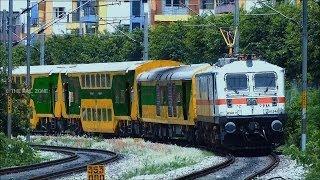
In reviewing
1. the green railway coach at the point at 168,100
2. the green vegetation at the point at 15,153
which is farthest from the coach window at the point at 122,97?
the green vegetation at the point at 15,153

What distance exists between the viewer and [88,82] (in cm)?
5397

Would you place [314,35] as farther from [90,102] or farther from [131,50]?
[131,50]

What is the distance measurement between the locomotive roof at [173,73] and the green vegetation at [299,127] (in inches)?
131

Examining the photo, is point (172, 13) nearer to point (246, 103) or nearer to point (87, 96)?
point (87, 96)

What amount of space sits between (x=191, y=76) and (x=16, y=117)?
6.68 m

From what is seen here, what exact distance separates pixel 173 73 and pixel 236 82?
7100 mm

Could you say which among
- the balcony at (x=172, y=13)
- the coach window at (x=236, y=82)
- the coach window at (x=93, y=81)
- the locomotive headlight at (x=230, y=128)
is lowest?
the locomotive headlight at (x=230, y=128)

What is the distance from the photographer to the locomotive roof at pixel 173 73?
40875mm

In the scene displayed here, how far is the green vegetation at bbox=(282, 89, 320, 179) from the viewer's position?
23547mm

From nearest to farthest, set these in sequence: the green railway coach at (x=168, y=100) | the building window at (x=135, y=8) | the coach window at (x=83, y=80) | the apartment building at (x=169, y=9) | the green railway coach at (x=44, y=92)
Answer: the green railway coach at (x=168, y=100), the coach window at (x=83, y=80), the green railway coach at (x=44, y=92), the apartment building at (x=169, y=9), the building window at (x=135, y=8)

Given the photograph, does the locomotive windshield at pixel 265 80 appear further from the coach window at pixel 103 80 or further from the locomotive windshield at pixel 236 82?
the coach window at pixel 103 80

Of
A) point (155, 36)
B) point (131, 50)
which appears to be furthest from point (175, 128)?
point (131, 50)

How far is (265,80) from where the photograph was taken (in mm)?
36656

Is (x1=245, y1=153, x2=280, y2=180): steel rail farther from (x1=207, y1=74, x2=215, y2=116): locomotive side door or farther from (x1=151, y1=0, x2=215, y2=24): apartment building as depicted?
(x1=151, y1=0, x2=215, y2=24): apartment building
